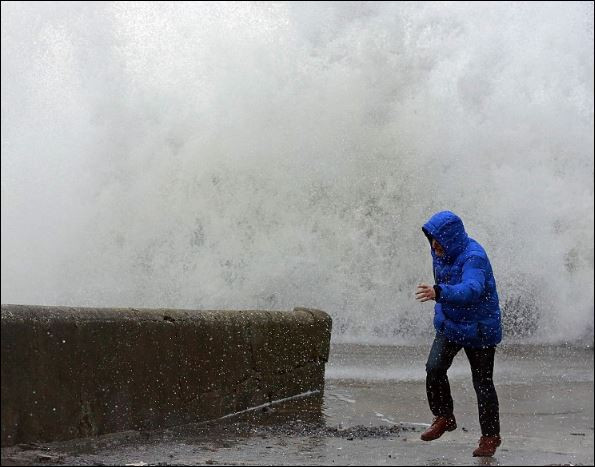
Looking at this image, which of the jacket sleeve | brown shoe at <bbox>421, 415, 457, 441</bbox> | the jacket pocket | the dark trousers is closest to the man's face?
the jacket sleeve

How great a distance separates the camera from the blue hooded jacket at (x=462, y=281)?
558 centimetres

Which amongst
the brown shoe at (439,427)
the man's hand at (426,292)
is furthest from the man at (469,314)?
the brown shoe at (439,427)

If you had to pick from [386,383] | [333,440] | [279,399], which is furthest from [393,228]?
[333,440]

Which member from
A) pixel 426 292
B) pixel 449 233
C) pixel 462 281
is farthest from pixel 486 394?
pixel 449 233

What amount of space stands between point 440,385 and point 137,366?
75.0 inches

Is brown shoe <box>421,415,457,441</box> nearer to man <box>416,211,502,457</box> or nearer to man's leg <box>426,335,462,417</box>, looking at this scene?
man's leg <box>426,335,462,417</box>

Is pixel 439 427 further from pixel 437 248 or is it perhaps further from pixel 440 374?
pixel 437 248

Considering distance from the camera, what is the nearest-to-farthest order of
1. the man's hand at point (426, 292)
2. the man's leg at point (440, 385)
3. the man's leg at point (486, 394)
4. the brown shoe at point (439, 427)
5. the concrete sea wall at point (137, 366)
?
the concrete sea wall at point (137, 366)
the man's hand at point (426, 292)
the man's leg at point (486, 394)
the man's leg at point (440, 385)
the brown shoe at point (439, 427)

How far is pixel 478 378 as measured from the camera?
575 centimetres

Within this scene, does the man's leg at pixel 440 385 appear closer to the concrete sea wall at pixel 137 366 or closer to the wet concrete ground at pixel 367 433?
the wet concrete ground at pixel 367 433

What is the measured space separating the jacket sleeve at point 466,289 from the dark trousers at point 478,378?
17.0 inches

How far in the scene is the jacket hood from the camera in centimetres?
561

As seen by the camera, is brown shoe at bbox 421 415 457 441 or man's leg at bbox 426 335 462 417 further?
brown shoe at bbox 421 415 457 441

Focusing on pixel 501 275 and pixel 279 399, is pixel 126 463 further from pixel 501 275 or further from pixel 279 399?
pixel 501 275
